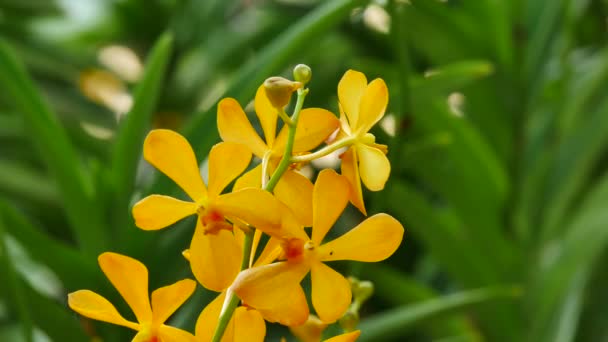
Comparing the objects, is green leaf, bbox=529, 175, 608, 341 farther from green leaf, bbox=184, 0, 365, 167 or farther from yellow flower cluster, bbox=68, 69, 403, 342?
yellow flower cluster, bbox=68, 69, 403, 342

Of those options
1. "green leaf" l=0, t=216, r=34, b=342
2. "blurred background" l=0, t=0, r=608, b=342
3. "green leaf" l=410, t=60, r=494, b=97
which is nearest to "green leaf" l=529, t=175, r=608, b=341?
"blurred background" l=0, t=0, r=608, b=342

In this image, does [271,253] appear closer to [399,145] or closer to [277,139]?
[277,139]

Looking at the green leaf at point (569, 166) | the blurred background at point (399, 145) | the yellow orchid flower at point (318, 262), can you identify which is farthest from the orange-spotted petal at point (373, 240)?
the green leaf at point (569, 166)

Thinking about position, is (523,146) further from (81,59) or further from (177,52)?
(81,59)

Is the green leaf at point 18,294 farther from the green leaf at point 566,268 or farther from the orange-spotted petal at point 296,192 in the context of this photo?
the green leaf at point 566,268

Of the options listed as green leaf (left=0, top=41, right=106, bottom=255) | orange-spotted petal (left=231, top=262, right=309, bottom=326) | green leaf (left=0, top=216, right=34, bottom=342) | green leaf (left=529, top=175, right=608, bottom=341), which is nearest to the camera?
orange-spotted petal (left=231, top=262, right=309, bottom=326)

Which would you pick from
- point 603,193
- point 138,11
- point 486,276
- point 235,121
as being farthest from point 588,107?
point 235,121
